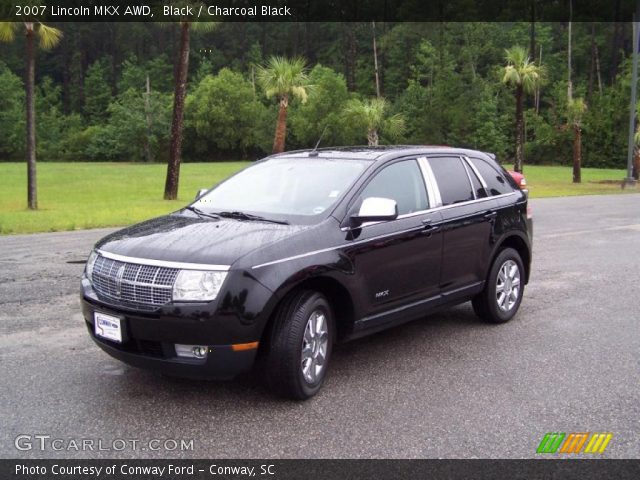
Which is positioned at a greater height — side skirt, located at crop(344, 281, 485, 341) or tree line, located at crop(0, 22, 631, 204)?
tree line, located at crop(0, 22, 631, 204)

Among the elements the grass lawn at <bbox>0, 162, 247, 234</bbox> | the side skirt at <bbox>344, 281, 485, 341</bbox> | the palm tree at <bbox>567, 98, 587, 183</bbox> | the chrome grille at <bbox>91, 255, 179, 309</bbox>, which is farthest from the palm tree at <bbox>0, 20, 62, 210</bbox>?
the palm tree at <bbox>567, 98, 587, 183</bbox>

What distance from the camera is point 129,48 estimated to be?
10750 centimetres

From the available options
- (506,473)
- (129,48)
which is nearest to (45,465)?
(506,473)

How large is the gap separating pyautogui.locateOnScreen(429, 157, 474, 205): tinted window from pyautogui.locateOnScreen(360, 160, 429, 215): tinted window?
0.85 feet

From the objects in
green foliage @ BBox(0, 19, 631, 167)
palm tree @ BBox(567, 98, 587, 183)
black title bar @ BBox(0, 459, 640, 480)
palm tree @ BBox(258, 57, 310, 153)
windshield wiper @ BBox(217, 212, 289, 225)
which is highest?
green foliage @ BBox(0, 19, 631, 167)

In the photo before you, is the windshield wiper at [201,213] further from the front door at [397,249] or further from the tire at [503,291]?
the tire at [503,291]

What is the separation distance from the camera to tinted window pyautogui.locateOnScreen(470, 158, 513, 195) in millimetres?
6527

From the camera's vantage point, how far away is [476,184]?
20.8 ft

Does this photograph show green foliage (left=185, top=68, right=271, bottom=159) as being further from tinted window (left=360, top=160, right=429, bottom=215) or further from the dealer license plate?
the dealer license plate

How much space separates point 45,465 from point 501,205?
461 cm

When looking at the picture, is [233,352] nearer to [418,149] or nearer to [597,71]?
[418,149]

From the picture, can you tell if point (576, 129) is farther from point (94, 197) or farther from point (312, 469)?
point (312, 469)

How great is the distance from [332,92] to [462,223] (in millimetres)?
79320

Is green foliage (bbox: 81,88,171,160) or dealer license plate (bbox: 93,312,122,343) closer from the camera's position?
dealer license plate (bbox: 93,312,122,343)
